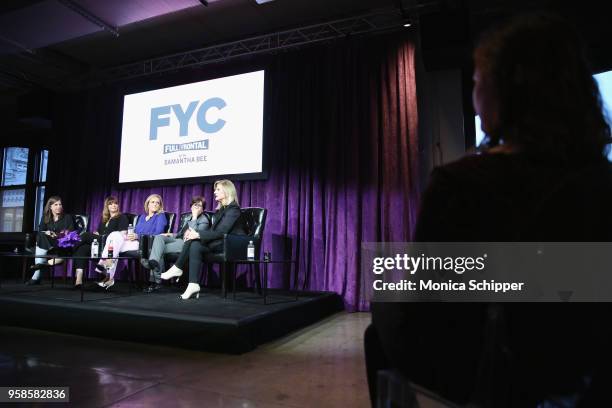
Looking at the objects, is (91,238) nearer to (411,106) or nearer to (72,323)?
(72,323)

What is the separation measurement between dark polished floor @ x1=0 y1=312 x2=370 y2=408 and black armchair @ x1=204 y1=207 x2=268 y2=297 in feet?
3.19

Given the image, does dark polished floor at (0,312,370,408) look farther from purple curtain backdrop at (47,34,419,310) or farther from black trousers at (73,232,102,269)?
purple curtain backdrop at (47,34,419,310)

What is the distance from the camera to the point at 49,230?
462cm

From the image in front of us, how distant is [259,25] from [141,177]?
99.9 inches

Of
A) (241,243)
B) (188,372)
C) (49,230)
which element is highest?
(49,230)

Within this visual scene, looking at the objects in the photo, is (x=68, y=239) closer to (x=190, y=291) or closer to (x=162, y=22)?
(x=190, y=291)

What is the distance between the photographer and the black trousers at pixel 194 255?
3328 mm

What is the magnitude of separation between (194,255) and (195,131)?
207 cm

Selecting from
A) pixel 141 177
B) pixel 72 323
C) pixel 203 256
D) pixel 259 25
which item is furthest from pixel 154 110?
pixel 72 323

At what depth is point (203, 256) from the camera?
11.3 feet

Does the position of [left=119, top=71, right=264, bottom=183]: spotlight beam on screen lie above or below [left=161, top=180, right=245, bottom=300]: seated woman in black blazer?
above

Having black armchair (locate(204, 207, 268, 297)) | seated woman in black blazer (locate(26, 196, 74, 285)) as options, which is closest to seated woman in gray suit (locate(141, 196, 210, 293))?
black armchair (locate(204, 207, 268, 297))

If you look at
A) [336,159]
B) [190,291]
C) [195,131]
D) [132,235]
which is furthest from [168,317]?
[195,131]

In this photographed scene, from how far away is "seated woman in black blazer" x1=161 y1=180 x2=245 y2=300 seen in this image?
333cm
